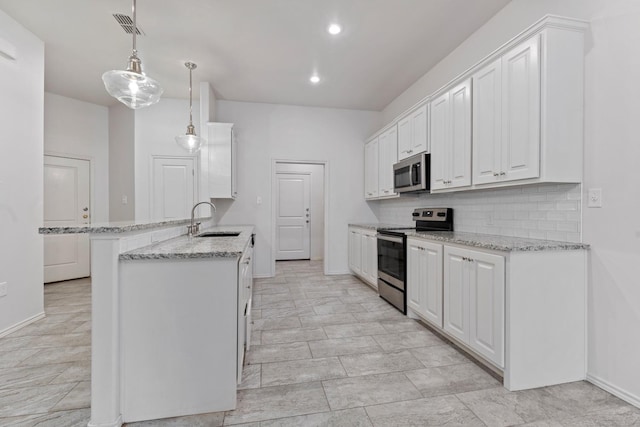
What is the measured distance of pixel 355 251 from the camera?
4.90 metres

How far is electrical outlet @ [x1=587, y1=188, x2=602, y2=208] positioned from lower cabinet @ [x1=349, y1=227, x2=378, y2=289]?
7.69 ft

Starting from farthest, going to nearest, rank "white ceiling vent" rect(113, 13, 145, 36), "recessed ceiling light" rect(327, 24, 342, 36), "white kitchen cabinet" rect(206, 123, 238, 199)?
1. "white kitchen cabinet" rect(206, 123, 238, 199)
2. "recessed ceiling light" rect(327, 24, 342, 36)
3. "white ceiling vent" rect(113, 13, 145, 36)

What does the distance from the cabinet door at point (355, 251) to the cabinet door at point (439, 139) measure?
5.80 ft

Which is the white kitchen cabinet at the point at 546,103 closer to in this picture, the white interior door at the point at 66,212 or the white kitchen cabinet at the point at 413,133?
the white kitchen cabinet at the point at 413,133

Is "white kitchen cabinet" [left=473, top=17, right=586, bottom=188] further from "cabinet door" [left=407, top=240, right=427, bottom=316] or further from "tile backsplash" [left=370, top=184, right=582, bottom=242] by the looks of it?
"cabinet door" [left=407, top=240, right=427, bottom=316]

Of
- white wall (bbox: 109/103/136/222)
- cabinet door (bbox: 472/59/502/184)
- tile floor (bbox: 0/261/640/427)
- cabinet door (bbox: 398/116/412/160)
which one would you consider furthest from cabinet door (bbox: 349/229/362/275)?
white wall (bbox: 109/103/136/222)

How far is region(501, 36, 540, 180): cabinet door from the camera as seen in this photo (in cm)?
200

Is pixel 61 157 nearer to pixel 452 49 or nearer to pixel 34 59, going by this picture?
pixel 34 59

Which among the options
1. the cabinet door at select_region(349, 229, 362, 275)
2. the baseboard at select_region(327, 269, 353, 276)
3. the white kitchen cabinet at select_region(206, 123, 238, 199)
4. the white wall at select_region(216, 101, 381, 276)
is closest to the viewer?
the white kitchen cabinet at select_region(206, 123, 238, 199)

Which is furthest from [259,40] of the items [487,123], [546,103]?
[546,103]

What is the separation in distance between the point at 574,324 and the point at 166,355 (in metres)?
2.52

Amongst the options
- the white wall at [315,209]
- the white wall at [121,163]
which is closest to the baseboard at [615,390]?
the white wall at [315,209]

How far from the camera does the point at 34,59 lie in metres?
3.17

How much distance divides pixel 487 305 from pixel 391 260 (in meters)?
1.52
